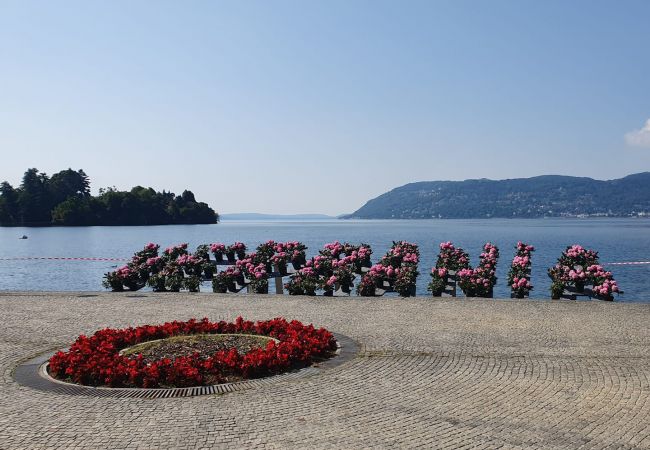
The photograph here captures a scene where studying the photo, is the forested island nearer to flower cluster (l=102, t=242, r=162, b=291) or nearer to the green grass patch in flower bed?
flower cluster (l=102, t=242, r=162, b=291)

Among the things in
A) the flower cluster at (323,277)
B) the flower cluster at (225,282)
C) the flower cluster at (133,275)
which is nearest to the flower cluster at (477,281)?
the flower cluster at (323,277)

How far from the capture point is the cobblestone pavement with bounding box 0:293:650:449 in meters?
6.07

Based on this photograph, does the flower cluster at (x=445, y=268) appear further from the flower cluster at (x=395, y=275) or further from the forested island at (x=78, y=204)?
the forested island at (x=78, y=204)

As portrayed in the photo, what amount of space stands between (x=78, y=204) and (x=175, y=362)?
161 meters

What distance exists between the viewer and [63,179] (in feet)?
536

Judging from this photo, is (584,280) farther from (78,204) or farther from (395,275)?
(78,204)

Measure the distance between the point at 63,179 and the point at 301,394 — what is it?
173572 mm

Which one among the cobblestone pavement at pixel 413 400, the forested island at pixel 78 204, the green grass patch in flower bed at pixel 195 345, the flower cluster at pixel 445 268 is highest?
the forested island at pixel 78 204

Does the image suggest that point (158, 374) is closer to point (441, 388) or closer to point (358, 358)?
point (358, 358)

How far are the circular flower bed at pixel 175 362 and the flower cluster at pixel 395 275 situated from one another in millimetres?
7566

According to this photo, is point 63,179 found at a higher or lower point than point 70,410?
higher

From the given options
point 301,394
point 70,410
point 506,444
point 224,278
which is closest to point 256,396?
point 301,394

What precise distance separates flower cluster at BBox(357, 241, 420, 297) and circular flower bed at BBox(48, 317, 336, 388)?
24.8 ft

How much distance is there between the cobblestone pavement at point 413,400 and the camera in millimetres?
6070
